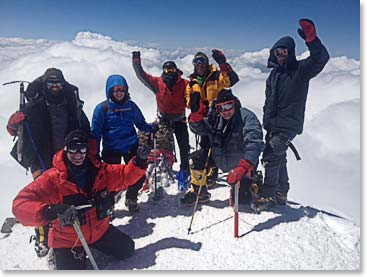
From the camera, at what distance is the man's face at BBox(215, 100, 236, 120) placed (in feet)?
11.0

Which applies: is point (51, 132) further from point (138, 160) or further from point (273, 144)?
point (273, 144)

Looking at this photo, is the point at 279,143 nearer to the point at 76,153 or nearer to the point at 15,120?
the point at 76,153

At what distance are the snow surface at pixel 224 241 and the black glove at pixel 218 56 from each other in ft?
5.47

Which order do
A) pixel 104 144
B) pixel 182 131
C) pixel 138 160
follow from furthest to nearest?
pixel 182 131
pixel 104 144
pixel 138 160

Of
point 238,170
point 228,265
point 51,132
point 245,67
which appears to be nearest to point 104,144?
point 51,132

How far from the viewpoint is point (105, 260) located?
3176 mm

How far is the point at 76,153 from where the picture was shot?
267 centimetres

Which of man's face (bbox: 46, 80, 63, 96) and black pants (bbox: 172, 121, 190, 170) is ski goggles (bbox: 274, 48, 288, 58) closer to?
black pants (bbox: 172, 121, 190, 170)

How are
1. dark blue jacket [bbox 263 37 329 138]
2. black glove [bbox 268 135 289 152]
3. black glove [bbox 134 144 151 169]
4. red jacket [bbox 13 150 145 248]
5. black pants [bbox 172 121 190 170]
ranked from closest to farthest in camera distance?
red jacket [bbox 13 150 145 248], black glove [bbox 134 144 151 169], dark blue jacket [bbox 263 37 329 138], black glove [bbox 268 135 289 152], black pants [bbox 172 121 190 170]

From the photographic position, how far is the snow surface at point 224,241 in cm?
300

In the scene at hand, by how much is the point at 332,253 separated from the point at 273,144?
45.9 inches

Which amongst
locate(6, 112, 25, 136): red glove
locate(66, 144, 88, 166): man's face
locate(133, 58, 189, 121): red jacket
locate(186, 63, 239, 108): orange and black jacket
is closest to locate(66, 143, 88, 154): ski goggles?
locate(66, 144, 88, 166): man's face

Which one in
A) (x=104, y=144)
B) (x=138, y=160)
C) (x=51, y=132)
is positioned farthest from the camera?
(x=104, y=144)

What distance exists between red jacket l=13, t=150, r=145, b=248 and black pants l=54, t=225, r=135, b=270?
0.05 metres
